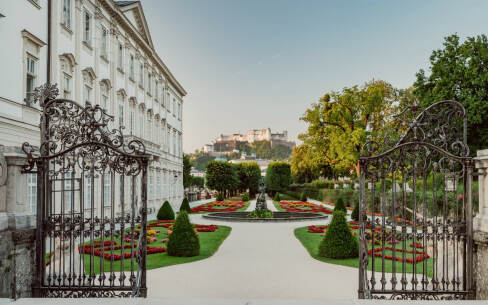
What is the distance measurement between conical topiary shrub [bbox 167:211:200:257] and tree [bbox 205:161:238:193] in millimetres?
41007

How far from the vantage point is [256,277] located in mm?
8734

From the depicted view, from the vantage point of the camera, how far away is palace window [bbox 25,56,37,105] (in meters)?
14.4

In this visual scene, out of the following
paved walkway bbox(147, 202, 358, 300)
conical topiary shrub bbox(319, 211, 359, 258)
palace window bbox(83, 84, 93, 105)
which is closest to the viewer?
paved walkway bbox(147, 202, 358, 300)

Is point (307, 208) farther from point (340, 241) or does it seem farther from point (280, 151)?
point (280, 151)

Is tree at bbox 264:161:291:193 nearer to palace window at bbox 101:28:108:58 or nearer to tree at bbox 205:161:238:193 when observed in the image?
tree at bbox 205:161:238:193

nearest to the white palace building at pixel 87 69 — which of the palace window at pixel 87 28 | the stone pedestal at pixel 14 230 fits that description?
the palace window at pixel 87 28

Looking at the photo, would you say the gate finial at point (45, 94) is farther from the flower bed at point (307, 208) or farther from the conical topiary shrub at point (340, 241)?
the flower bed at point (307, 208)

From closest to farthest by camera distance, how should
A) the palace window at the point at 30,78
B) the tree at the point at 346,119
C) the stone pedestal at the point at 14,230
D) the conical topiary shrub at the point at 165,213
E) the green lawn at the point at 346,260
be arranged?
1. the stone pedestal at the point at 14,230
2. the green lawn at the point at 346,260
3. the palace window at the point at 30,78
4. the conical topiary shrub at the point at 165,213
5. the tree at the point at 346,119

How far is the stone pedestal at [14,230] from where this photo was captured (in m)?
5.57

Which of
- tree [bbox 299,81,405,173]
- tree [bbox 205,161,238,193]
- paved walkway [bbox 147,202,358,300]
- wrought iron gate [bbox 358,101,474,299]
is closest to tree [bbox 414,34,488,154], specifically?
tree [bbox 299,81,405,173]

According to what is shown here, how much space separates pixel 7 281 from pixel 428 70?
30.7 meters

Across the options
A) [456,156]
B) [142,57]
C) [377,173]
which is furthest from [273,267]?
[142,57]

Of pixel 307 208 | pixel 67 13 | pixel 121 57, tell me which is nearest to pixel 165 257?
pixel 67 13

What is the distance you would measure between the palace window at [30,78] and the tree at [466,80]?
23.7 metres
